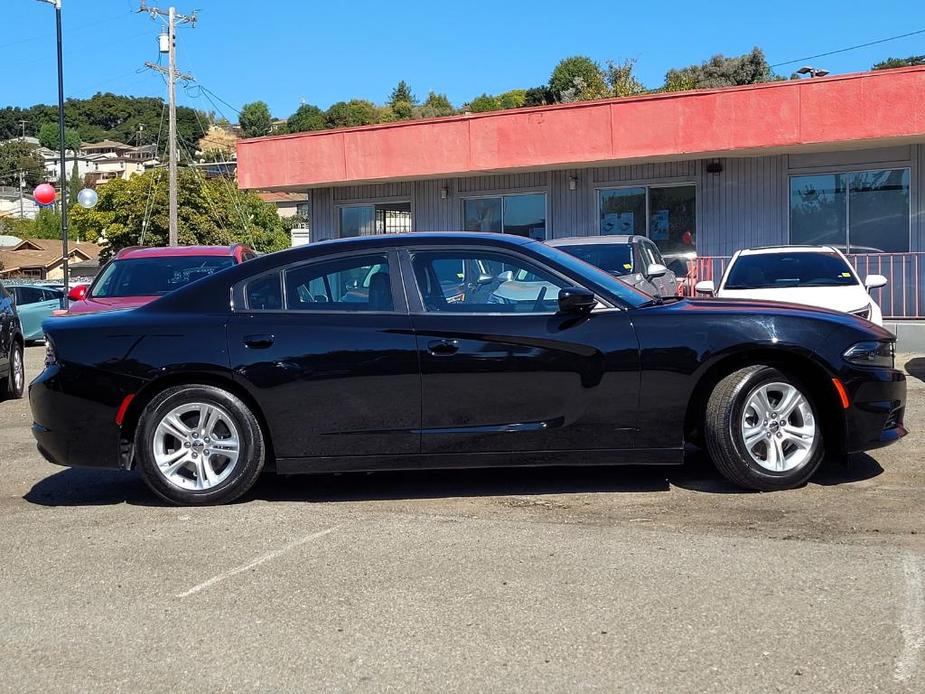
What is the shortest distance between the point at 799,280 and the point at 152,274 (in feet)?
24.2

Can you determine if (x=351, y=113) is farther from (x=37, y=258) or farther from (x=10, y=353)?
(x=10, y=353)

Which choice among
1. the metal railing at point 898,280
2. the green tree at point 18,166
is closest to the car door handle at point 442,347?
the metal railing at point 898,280

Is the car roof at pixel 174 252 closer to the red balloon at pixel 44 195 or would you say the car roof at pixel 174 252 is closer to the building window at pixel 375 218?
the building window at pixel 375 218

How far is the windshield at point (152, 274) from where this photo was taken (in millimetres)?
11555

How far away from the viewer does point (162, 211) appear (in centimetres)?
6131

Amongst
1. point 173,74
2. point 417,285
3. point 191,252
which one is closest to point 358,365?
point 417,285

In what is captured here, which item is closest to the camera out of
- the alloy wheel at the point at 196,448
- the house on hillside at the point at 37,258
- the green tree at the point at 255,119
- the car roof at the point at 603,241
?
the alloy wheel at the point at 196,448

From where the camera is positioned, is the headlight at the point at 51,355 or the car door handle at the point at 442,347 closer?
the car door handle at the point at 442,347

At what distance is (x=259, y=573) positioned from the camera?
4.84 meters

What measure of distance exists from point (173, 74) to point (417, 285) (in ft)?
118

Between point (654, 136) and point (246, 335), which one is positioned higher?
point (654, 136)

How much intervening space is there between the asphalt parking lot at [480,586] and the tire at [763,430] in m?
0.16

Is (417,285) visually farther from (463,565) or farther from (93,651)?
(93,651)

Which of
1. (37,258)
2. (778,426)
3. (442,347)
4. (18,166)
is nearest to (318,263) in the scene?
(442,347)
